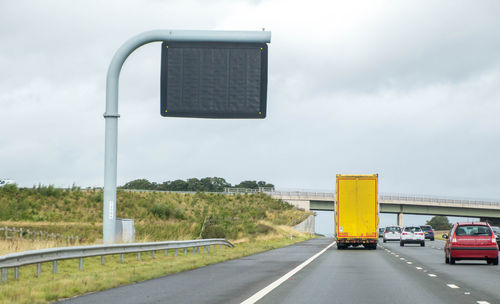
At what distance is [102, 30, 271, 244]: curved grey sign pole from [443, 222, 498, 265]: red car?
9.39 meters

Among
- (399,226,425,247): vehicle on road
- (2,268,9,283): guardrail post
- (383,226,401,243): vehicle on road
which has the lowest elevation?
(383,226,401,243): vehicle on road

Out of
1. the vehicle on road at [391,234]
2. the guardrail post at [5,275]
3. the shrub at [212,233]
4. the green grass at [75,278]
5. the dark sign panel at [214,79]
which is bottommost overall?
the vehicle on road at [391,234]

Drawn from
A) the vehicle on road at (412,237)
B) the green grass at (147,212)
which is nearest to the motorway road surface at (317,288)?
the green grass at (147,212)

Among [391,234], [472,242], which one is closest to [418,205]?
[391,234]

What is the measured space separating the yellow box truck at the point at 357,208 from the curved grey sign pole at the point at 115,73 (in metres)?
15.8

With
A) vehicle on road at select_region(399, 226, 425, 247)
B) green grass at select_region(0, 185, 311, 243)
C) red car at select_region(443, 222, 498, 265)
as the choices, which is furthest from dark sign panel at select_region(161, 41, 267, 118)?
vehicle on road at select_region(399, 226, 425, 247)

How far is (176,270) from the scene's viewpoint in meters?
20.2

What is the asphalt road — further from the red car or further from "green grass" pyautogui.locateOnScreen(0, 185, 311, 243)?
"green grass" pyautogui.locateOnScreen(0, 185, 311, 243)

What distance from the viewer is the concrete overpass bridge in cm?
10831

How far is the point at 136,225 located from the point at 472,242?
26247 millimetres

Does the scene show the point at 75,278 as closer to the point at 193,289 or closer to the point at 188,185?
the point at 193,289

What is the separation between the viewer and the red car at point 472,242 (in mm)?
24906

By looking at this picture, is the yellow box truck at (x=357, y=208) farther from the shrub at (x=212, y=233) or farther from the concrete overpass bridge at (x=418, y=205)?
the concrete overpass bridge at (x=418, y=205)

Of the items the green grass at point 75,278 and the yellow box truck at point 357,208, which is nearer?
the green grass at point 75,278
